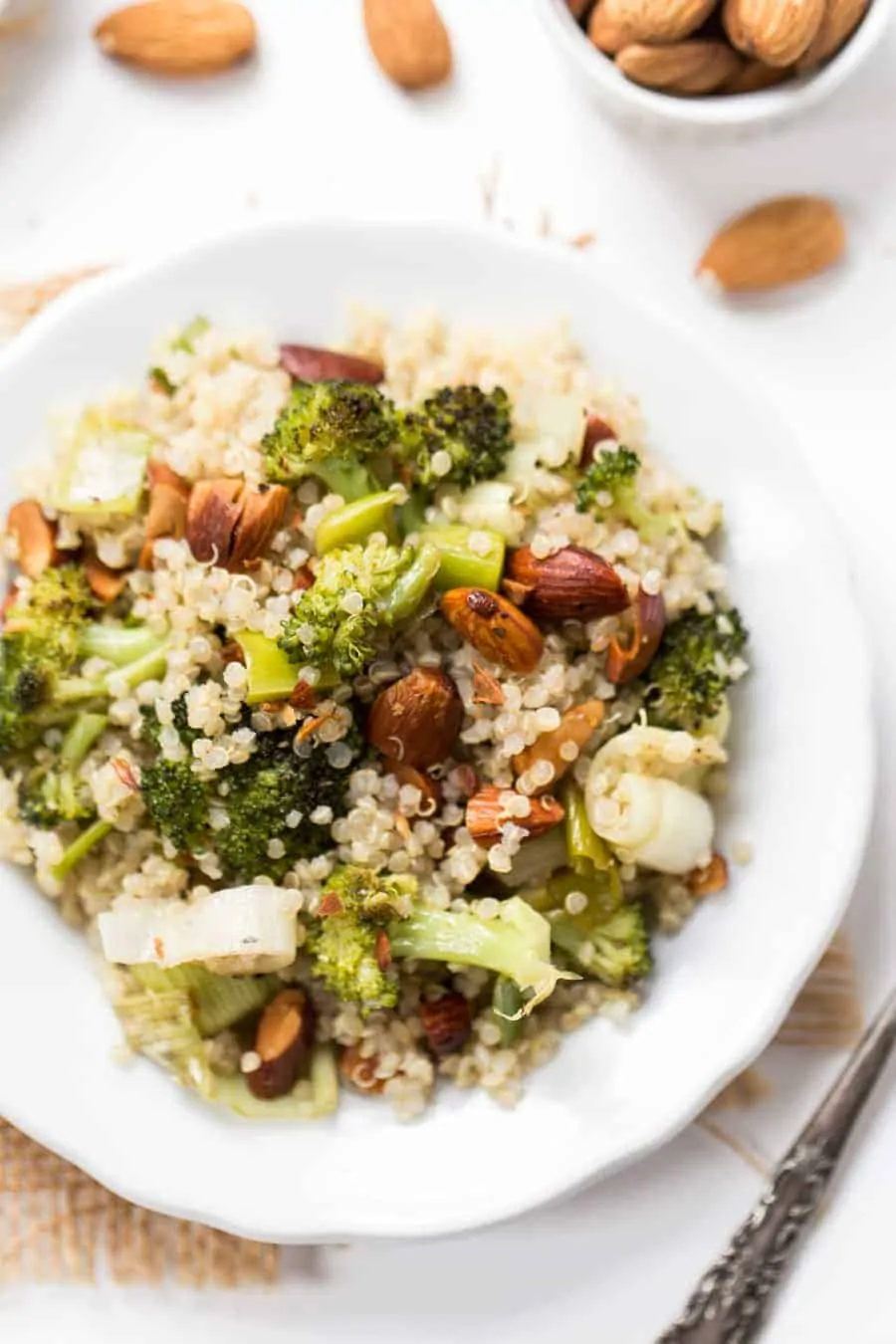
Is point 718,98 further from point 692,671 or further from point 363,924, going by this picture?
point 363,924

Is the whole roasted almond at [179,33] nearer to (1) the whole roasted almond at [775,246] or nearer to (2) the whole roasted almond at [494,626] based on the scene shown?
(1) the whole roasted almond at [775,246]

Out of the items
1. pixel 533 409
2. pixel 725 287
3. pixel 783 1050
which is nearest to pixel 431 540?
pixel 533 409

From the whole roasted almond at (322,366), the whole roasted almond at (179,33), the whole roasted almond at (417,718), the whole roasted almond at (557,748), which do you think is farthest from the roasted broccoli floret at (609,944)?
the whole roasted almond at (179,33)

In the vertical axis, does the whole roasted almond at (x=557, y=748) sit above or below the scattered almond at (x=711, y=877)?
above

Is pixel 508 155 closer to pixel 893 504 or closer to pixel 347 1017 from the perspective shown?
pixel 893 504

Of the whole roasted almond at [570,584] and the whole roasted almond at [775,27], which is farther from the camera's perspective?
the whole roasted almond at [775,27]

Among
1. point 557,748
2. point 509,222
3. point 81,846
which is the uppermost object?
point 509,222

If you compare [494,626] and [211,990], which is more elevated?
[494,626]

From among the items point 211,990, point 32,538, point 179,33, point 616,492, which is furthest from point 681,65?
Result: point 211,990

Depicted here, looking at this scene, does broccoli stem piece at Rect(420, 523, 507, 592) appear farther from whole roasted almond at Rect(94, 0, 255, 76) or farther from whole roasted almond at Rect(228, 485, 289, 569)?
whole roasted almond at Rect(94, 0, 255, 76)
